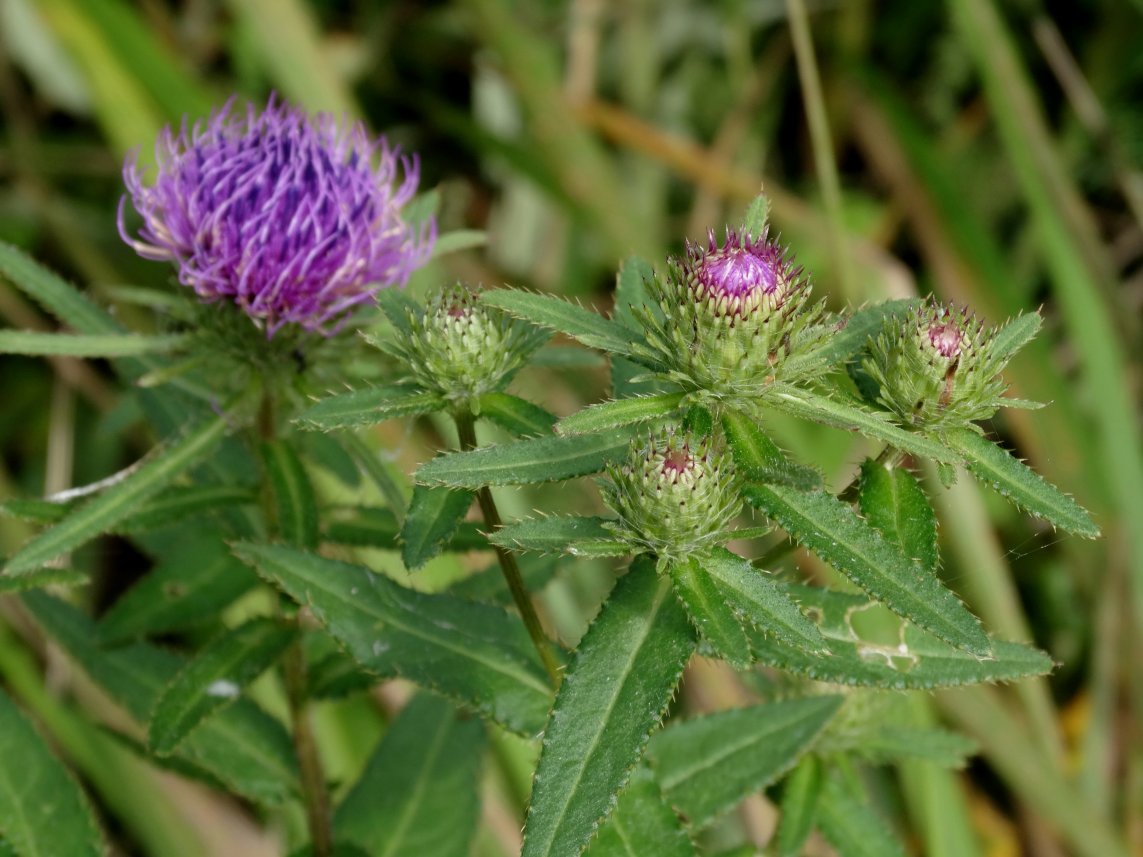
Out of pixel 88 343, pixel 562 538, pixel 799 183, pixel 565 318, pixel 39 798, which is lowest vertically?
pixel 39 798

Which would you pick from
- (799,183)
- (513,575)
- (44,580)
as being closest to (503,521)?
(513,575)

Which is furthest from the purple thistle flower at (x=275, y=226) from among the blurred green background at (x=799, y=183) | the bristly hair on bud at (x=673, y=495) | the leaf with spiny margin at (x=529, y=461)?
the blurred green background at (x=799, y=183)

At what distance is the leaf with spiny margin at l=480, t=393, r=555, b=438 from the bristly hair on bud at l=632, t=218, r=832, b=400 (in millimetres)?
186

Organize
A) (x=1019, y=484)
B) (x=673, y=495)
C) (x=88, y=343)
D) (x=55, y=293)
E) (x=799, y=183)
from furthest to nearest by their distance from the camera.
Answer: (x=799, y=183)
(x=55, y=293)
(x=88, y=343)
(x=1019, y=484)
(x=673, y=495)

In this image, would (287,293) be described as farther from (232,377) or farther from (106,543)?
(106,543)

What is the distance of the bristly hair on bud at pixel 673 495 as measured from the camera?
1377 mm

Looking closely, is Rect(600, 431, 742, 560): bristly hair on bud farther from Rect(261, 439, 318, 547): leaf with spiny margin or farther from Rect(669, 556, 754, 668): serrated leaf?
Rect(261, 439, 318, 547): leaf with spiny margin

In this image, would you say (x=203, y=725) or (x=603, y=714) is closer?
(x=603, y=714)

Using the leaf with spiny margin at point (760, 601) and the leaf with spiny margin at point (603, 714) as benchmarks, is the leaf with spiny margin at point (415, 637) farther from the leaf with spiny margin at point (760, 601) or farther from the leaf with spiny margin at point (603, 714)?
the leaf with spiny margin at point (760, 601)

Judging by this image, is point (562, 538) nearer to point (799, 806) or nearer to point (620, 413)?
point (620, 413)

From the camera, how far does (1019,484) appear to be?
4.83 ft

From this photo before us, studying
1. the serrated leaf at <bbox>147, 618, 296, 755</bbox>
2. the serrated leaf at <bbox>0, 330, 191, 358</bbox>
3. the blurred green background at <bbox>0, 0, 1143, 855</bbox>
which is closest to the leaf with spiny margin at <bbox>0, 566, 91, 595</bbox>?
the serrated leaf at <bbox>147, 618, 296, 755</bbox>

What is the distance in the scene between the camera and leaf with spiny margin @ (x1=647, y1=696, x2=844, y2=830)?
1.85 metres

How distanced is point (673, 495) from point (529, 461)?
0.19m
